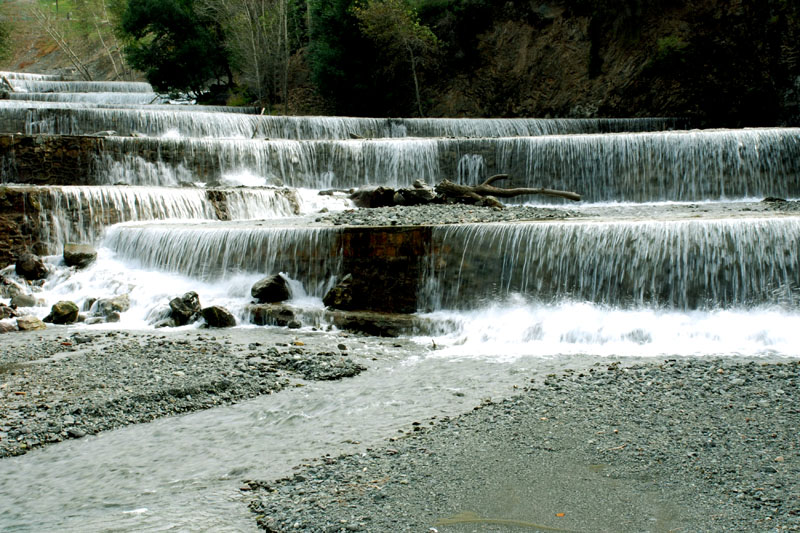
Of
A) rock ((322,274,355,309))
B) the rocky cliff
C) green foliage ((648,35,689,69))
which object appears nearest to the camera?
rock ((322,274,355,309))

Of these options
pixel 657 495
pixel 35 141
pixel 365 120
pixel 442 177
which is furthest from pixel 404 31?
pixel 657 495

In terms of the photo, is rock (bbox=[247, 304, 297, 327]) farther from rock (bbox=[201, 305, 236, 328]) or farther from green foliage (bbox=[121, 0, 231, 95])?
green foliage (bbox=[121, 0, 231, 95])

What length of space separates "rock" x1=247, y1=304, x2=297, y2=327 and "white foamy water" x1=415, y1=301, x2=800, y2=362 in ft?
6.12

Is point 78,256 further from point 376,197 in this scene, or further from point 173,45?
point 173,45

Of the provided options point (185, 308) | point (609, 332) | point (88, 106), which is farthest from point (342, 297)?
point (88, 106)

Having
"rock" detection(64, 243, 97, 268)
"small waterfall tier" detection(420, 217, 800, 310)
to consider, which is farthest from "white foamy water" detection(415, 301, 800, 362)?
"rock" detection(64, 243, 97, 268)

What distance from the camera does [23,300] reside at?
10.1m

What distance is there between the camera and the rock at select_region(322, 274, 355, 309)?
905 cm

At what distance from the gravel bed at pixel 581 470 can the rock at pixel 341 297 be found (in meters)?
4.04

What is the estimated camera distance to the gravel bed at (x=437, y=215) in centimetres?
979

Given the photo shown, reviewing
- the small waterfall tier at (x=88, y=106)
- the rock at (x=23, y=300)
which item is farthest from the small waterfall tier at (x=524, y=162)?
the small waterfall tier at (x=88, y=106)

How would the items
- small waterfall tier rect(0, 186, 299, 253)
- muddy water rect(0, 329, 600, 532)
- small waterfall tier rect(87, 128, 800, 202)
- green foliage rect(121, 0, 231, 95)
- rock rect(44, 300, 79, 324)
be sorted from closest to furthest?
1. muddy water rect(0, 329, 600, 532)
2. rock rect(44, 300, 79, 324)
3. small waterfall tier rect(0, 186, 299, 253)
4. small waterfall tier rect(87, 128, 800, 202)
5. green foliage rect(121, 0, 231, 95)

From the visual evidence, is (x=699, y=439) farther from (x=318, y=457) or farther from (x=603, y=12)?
(x=603, y=12)

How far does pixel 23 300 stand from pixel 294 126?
10508mm
